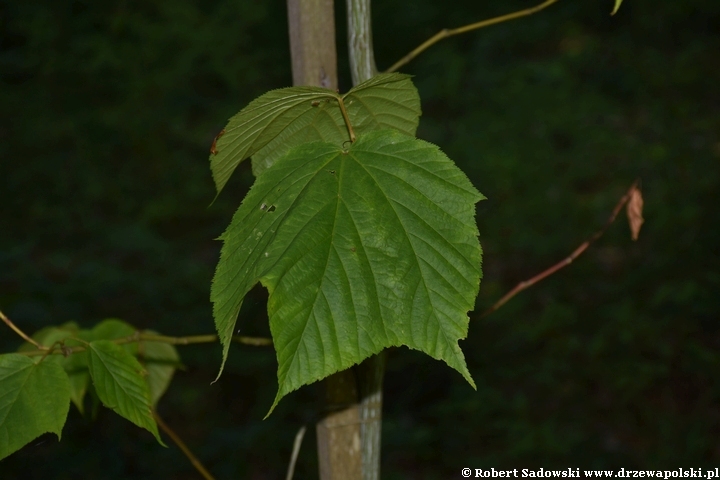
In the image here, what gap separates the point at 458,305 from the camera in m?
0.77

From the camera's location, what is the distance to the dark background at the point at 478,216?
3414 millimetres

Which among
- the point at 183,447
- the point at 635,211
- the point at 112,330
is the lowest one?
the point at 183,447

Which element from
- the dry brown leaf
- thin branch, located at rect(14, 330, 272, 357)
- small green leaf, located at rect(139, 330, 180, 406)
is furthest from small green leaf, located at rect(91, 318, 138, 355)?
the dry brown leaf

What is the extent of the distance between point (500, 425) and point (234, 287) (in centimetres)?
289

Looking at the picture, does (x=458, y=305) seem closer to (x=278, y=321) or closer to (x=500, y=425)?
(x=278, y=321)

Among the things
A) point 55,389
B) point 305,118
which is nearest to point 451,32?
point 305,118

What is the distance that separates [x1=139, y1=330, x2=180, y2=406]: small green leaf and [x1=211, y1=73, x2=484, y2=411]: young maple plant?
61 cm

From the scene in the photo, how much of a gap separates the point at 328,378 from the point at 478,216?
397 centimetres

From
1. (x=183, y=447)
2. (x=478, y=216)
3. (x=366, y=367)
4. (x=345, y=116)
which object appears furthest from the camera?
(x=478, y=216)

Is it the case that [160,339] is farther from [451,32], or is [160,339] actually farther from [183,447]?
[451,32]

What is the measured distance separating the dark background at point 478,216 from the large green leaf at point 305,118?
0.92 metres

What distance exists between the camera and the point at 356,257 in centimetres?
78

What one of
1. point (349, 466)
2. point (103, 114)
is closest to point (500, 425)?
point (349, 466)

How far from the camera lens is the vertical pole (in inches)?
38.6
